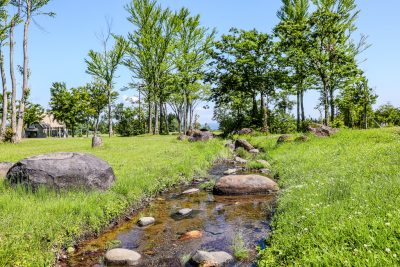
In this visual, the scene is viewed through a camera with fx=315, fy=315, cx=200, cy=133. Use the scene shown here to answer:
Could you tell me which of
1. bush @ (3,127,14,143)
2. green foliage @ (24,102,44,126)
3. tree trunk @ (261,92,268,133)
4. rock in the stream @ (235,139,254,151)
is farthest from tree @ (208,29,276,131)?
green foliage @ (24,102,44,126)

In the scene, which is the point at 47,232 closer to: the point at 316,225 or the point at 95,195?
the point at 95,195

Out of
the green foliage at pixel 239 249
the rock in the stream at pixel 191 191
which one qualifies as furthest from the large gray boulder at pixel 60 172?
the green foliage at pixel 239 249

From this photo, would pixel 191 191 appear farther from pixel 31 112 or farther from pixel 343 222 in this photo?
pixel 31 112

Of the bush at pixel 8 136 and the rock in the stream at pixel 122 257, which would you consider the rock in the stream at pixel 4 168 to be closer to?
the rock in the stream at pixel 122 257

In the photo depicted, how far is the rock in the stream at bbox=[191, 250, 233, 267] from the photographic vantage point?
6.52 metres

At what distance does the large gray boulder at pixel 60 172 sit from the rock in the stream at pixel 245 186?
14.9 feet

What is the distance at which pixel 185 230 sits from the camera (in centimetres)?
890

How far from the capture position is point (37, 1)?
32.2m

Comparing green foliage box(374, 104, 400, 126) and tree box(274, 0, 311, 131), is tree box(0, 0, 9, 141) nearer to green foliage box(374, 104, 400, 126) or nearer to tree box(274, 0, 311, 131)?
tree box(274, 0, 311, 131)

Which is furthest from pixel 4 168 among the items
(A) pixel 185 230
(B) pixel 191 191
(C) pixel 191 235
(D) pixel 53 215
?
(C) pixel 191 235

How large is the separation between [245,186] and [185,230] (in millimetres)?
4324

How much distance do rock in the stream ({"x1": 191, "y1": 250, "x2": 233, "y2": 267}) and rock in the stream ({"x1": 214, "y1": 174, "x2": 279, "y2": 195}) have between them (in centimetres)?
561

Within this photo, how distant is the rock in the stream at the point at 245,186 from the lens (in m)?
12.4

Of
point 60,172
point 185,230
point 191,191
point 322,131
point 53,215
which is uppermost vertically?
point 322,131
